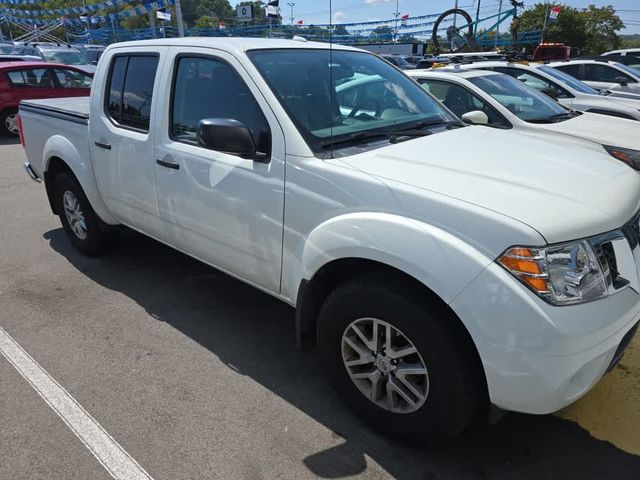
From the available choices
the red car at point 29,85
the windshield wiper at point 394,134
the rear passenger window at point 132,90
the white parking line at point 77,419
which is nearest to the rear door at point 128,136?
the rear passenger window at point 132,90

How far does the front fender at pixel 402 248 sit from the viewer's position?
6.49 feet

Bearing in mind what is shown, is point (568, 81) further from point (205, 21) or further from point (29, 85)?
point (205, 21)

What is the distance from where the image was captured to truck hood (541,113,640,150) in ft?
18.1

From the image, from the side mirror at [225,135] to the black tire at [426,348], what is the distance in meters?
0.90

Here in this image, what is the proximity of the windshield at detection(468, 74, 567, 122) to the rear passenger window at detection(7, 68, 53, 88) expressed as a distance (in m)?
10.2

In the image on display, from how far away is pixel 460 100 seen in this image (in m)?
6.17

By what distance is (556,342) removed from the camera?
6.07 ft

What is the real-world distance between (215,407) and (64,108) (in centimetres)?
330

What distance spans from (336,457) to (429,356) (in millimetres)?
727

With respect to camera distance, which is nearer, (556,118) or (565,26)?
(556,118)

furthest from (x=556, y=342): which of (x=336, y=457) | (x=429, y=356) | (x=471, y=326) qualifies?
(x=336, y=457)

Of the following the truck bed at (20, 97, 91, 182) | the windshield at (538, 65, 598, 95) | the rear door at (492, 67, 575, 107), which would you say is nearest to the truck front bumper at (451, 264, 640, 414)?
the truck bed at (20, 97, 91, 182)

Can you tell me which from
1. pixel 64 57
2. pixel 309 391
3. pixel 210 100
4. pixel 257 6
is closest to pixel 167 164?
pixel 210 100

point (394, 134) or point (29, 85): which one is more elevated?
point (394, 134)
